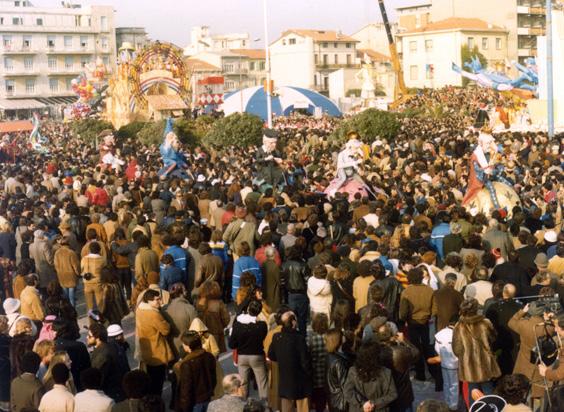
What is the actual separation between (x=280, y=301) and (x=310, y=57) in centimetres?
7663

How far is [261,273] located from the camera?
9914mm

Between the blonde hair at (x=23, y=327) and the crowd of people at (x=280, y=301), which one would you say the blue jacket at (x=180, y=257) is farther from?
the blonde hair at (x=23, y=327)

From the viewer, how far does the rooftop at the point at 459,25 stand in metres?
73.0

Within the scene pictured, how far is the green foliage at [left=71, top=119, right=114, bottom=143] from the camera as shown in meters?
36.3

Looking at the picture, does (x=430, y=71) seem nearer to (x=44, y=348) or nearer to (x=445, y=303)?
(x=445, y=303)

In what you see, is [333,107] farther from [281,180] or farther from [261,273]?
[261,273]

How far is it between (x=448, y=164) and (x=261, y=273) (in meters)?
10.7

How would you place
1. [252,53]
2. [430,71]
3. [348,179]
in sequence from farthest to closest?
[252,53]
[430,71]
[348,179]

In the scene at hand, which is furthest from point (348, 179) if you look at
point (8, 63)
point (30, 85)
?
point (30, 85)

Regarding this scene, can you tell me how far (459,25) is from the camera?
7300 cm

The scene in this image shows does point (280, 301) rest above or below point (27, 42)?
below

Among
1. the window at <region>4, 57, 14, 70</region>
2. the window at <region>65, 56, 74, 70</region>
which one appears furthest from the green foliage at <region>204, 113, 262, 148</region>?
the window at <region>65, 56, 74, 70</region>

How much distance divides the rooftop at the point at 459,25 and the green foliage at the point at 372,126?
46.3m

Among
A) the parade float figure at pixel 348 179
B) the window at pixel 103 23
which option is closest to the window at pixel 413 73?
the window at pixel 103 23
